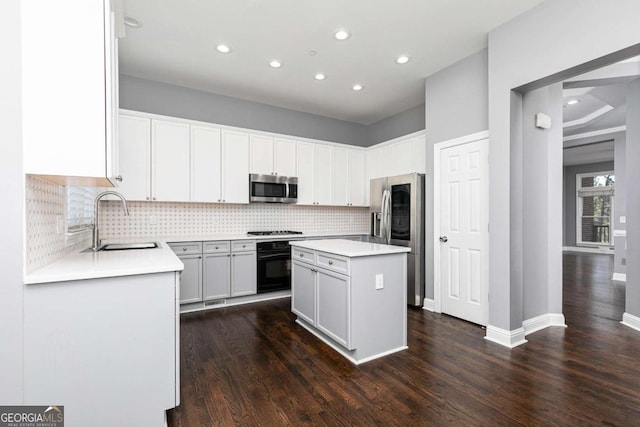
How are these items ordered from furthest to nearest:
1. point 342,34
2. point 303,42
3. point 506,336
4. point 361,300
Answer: point 303,42, point 342,34, point 506,336, point 361,300

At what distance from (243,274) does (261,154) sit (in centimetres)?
176

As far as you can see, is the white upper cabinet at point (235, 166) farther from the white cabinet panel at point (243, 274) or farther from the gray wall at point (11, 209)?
the gray wall at point (11, 209)

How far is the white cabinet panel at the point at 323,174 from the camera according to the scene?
493cm

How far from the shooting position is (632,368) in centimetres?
235

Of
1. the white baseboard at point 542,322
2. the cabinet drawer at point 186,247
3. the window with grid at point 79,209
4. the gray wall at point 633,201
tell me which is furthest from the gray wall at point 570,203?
the window with grid at point 79,209

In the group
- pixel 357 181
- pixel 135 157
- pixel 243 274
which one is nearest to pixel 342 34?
pixel 357 181

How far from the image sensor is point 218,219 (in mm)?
4402

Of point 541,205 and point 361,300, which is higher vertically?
point 541,205

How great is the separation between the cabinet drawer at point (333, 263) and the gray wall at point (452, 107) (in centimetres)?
173

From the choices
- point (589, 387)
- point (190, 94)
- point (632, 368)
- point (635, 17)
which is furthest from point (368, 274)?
point (190, 94)

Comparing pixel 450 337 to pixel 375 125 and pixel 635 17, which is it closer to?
pixel 635 17

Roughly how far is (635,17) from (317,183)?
374 cm

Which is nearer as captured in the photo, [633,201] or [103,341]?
[103,341]

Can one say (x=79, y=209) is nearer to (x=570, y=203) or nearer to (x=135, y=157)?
(x=135, y=157)
